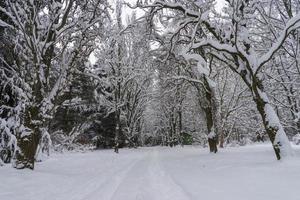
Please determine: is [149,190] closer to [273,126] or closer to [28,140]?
[273,126]

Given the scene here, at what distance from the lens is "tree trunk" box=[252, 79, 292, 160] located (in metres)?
10.8

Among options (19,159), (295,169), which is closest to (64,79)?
(19,159)

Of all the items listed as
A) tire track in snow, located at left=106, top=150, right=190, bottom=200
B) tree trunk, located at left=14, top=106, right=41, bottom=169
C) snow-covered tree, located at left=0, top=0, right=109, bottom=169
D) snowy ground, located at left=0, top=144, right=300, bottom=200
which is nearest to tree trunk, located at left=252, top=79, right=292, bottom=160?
snowy ground, located at left=0, top=144, right=300, bottom=200

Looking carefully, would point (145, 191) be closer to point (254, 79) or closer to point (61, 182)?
point (61, 182)

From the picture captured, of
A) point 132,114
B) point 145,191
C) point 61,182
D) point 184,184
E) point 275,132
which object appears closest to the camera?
point 145,191

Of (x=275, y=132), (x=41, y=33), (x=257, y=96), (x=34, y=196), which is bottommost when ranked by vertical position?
(x=34, y=196)

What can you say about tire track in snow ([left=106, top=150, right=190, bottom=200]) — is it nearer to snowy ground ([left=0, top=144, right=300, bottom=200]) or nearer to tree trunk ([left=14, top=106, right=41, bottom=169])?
snowy ground ([left=0, top=144, right=300, bottom=200])

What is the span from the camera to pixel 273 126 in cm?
1125

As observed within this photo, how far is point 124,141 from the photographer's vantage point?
46.2 m

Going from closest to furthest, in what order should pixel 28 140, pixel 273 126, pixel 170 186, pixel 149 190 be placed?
pixel 149 190
pixel 170 186
pixel 273 126
pixel 28 140

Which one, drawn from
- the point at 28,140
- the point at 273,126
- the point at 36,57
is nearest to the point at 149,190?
the point at 273,126

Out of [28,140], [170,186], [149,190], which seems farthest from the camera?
[28,140]

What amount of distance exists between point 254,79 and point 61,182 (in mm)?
7411

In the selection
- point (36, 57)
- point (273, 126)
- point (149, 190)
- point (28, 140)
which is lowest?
point (149, 190)
